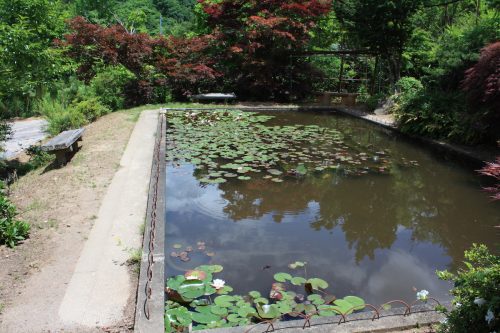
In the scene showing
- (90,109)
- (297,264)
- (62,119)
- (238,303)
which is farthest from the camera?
(90,109)

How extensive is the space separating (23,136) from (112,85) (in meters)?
3.48

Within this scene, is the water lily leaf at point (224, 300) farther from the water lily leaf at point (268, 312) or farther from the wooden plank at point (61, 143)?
the wooden plank at point (61, 143)

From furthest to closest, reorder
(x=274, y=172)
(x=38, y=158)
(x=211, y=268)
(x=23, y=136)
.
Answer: (x=23, y=136), (x=38, y=158), (x=274, y=172), (x=211, y=268)

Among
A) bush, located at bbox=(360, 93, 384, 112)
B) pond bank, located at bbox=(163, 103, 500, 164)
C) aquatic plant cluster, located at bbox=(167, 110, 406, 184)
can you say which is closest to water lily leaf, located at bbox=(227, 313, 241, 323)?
aquatic plant cluster, located at bbox=(167, 110, 406, 184)

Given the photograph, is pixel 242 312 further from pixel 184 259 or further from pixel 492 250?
pixel 492 250

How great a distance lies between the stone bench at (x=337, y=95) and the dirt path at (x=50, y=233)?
360 inches

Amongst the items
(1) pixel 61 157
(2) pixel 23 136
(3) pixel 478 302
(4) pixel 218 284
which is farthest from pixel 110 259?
(2) pixel 23 136

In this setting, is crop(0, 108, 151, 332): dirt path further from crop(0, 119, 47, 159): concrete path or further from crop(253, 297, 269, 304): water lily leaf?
crop(0, 119, 47, 159): concrete path

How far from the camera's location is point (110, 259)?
3.72m

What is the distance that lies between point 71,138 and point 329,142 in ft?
16.8

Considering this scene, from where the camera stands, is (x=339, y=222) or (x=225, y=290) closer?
(x=225, y=290)

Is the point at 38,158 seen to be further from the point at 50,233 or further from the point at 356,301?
the point at 356,301

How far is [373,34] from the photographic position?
1292 cm

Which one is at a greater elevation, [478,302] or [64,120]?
[478,302]
